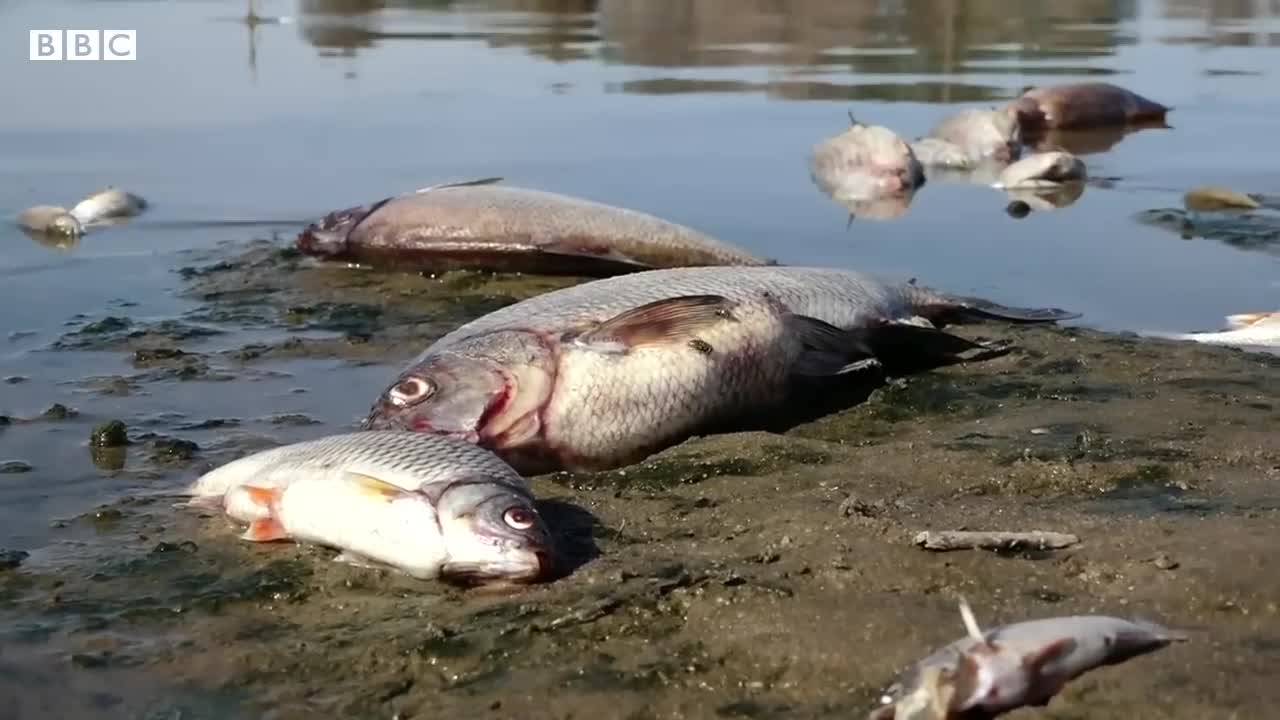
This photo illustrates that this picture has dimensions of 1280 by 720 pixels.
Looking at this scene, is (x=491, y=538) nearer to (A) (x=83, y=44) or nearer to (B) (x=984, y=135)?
(B) (x=984, y=135)

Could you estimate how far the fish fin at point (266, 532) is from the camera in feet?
15.3

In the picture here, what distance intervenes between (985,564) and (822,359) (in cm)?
195

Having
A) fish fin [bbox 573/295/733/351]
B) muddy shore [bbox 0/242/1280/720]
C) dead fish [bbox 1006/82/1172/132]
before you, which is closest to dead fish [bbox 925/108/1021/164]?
dead fish [bbox 1006/82/1172/132]

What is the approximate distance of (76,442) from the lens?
5695mm

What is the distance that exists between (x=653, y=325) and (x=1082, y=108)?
960cm

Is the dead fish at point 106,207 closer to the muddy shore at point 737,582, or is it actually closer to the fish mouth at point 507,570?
the muddy shore at point 737,582

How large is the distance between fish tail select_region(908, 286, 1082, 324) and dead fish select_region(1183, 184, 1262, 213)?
3.31m

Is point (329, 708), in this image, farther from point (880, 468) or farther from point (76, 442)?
point (76, 442)

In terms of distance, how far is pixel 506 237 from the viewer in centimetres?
844

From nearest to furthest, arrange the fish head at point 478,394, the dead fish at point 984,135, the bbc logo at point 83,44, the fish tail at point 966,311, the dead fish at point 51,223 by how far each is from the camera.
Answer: the fish head at point 478,394, the fish tail at point 966,311, the dead fish at point 51,223, the dead fish at point 984,135, the bbc logo at point 83,44

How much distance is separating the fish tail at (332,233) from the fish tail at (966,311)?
A: 328 centimetres

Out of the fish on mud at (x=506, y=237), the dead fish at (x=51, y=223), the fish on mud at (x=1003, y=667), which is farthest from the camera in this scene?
the dead fish at (x=51, y=223)

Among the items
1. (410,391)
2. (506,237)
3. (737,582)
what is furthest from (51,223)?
(737,582)

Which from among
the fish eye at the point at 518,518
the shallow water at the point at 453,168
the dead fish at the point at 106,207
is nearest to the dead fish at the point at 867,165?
the shallow water at the point at 453,168
